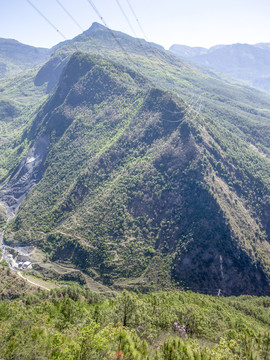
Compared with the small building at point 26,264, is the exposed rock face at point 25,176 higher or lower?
higher

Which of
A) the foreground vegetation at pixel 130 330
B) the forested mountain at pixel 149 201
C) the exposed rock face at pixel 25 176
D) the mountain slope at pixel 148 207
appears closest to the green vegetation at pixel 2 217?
the exposed rock face at pixel 25 176

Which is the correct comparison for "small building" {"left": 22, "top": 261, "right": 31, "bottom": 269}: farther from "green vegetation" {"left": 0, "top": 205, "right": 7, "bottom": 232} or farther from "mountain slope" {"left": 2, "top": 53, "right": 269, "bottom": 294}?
"green vegetation" {"left": 0, "top": 205, "right": 7, "bottom": 232}

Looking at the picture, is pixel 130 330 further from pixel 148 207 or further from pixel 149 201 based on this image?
pixel 149 201

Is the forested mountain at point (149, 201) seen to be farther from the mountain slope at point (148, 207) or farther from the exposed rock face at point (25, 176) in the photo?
the exposed rock face at point (25, 176)

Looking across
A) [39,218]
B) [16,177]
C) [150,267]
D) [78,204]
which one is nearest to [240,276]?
[150,267]

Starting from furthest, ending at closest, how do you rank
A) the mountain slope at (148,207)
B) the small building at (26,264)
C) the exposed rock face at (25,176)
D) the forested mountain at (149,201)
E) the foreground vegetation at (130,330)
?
the exposed rock face at (25,176), the small building at (26,264), the forested mountain at (149,201), the mountain slope at (148,207), the foreground vegetation at (130,330)

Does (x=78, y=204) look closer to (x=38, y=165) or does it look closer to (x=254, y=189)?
(x=38, y=165)

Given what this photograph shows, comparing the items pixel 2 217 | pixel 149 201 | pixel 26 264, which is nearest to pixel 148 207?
pixel 149 201

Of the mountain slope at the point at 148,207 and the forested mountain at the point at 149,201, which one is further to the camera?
the forested mountain at the point at 149,201

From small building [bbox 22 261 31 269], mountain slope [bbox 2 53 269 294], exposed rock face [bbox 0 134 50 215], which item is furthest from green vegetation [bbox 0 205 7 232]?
small building [bbox 22 261 31 269]
